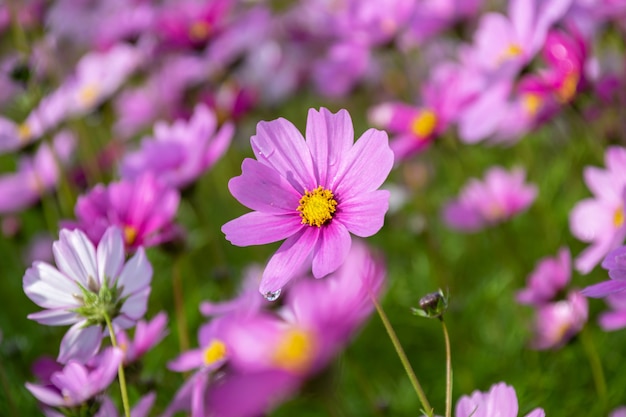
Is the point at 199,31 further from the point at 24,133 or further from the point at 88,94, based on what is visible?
the point at 24,133

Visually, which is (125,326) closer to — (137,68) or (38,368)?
(38,368)

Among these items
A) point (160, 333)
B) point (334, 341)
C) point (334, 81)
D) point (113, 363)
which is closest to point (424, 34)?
point (334, 81)

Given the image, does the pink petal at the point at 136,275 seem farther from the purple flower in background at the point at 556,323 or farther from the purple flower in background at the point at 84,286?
the purple flower in background at the point at 556,323

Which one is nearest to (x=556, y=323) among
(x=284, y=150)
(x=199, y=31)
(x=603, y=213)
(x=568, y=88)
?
(x=603, y=213)

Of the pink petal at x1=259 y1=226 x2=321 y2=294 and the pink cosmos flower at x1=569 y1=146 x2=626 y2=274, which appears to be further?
the pink cosmos flower at x1=569 y1=146 x2=626 y2=274

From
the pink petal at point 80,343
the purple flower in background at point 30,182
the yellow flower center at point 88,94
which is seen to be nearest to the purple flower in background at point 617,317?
the pink petal at point 80,343

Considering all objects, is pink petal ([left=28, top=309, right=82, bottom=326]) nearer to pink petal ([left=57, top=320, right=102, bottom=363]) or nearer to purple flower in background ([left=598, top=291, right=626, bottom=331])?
pink petal ([left=57, top=320, right=102, bottom=363])

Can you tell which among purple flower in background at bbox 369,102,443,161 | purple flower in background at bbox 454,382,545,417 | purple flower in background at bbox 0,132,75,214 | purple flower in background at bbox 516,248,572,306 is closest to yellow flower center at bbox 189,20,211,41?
purple flower in background at bbox 0,132,75,214
